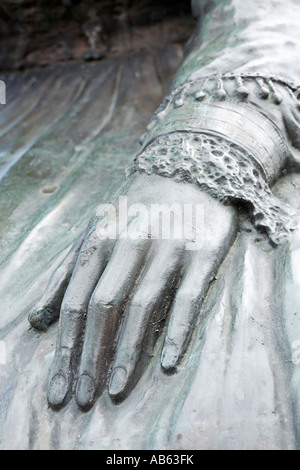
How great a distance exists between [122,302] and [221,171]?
1.30 feet

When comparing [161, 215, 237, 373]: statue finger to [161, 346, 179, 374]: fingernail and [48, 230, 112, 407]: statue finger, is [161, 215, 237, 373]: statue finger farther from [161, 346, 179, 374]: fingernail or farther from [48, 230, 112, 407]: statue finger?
[48, 230, 112, 407]: statue finger

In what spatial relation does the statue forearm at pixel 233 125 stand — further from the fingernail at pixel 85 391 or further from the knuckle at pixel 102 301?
the fingernail at pixel 85 391

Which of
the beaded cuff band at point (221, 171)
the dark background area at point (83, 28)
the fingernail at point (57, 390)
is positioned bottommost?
the fingernail at point (57, 390)

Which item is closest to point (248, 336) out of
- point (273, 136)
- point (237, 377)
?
point (237, 377)

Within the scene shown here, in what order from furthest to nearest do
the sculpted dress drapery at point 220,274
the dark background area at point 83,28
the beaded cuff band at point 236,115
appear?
the dark background area at point 83,28 → the beaded cuff band at point 236,115 → the sculpted dress drapery at point 220,274

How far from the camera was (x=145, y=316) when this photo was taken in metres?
1.06

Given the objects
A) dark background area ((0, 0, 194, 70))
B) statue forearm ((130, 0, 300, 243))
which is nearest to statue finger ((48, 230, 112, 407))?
statue forearm ((130, 0, 300, 243))

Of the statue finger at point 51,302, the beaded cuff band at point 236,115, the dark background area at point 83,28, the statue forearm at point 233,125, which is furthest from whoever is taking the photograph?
the dark background area at point 83,28

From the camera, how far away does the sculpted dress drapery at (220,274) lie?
0.98 m

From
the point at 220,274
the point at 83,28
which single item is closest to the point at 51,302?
the point at 220,274

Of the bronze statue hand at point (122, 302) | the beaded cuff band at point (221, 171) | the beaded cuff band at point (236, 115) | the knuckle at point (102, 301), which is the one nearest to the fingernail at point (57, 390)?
the bronze statue hand at point (122, 302)

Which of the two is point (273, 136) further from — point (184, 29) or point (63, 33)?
point (63, 33)
